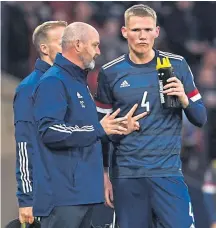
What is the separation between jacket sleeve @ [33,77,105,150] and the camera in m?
4.61

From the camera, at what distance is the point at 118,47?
40.0 feet

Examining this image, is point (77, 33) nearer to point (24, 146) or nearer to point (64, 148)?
point (64, 148)

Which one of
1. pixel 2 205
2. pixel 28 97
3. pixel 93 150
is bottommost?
pixel 2 205

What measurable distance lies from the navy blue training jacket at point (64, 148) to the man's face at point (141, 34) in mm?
806

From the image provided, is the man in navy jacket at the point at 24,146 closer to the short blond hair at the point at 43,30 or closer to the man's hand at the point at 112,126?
the short blond hair at the point at 43,30

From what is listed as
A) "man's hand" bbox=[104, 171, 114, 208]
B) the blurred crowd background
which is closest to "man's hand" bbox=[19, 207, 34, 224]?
"man's hand" bbox=[104, 171, 114, 208]

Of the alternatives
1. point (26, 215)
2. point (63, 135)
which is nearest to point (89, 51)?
point (63, 135)

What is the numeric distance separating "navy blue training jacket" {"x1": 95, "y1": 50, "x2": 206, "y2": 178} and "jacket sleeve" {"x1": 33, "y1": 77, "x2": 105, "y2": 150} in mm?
766

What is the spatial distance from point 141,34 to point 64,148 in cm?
108

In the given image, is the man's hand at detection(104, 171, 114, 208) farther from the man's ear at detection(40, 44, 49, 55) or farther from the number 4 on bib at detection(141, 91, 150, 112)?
the man's ear at detection(40, 44, 49, 55)

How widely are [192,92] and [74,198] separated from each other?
3.97ft

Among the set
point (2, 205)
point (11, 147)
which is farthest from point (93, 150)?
point (11, 147)

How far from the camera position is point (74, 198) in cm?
467

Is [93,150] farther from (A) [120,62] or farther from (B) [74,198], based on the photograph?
(A) [120,62]
